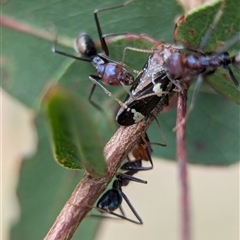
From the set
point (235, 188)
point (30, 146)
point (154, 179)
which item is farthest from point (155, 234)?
point (30, 146)

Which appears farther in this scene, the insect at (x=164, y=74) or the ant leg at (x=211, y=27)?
the insect at (x=164, y=74)

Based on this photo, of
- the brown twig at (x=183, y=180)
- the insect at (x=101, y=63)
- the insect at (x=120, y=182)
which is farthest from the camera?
the insect at (x=120, y=182)

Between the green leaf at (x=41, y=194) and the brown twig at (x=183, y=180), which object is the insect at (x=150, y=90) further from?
the green leaf at (x=41, y=194)

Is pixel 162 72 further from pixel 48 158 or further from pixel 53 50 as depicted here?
pixel 48 158

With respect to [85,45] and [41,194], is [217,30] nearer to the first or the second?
[85,45]

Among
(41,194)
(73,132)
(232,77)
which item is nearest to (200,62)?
(232,77)

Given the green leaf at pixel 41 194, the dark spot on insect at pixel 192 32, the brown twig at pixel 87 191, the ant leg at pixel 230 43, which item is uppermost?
the dark spot on insect at pixel 192 32

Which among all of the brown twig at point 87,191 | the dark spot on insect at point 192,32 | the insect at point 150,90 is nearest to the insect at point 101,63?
the insect at point 150,90

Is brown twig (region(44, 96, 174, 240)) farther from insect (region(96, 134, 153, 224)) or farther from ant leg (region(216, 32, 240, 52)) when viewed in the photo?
insect (region(96, 134, 153, 224))
